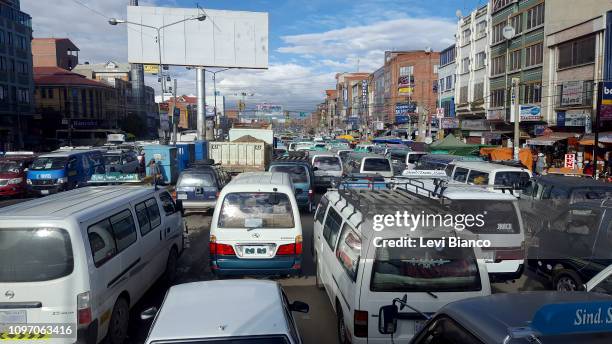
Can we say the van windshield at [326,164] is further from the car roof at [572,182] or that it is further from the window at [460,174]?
the car roof at [572,182]

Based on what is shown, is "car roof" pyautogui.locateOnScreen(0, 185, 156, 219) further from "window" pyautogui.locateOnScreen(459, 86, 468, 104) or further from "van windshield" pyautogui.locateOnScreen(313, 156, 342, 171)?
"window" pyautogui.locateOnScreen(459, 86, 468, 104)

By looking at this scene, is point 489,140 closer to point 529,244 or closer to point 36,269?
point 529,244

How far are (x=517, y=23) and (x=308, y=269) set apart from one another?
32893mm

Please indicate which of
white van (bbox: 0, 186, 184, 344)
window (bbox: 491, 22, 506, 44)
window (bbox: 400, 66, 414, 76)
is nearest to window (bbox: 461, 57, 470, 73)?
window (bbox: 491, 22, 506, 44)

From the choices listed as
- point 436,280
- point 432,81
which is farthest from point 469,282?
point 432,81

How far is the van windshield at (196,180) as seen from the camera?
47.2 ft

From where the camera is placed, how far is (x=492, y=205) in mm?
7742

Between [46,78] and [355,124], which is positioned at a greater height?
[46,78]

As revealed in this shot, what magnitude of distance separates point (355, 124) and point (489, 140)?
189 feet

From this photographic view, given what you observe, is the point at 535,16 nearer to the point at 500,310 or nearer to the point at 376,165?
the point at 376,165

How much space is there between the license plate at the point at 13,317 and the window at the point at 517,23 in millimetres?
37131

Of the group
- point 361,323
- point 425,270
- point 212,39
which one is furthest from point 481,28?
point 361,323

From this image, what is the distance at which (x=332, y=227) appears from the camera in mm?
6695

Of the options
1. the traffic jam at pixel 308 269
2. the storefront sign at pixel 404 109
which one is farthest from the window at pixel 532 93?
the storefront sign at pixel 404 109
